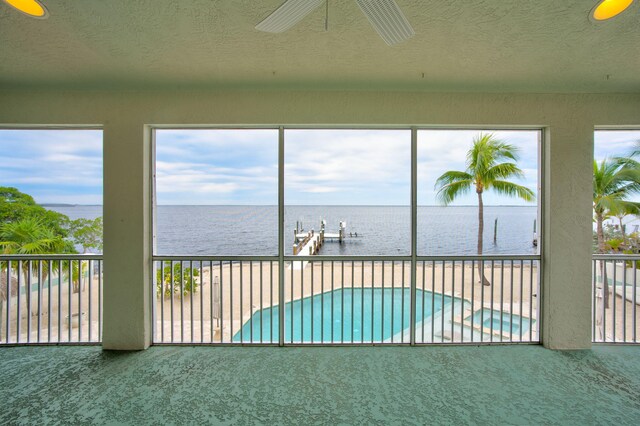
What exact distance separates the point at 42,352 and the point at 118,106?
7.99 ft

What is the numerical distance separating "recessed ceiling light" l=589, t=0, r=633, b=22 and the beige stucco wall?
1.15 m

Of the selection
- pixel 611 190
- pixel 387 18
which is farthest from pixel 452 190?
pixel 387 18

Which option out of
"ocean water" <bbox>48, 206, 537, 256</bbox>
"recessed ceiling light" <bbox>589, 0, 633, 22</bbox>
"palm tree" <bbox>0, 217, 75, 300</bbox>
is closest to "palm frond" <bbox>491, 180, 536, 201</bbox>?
"ocean water" <bbox>48, 206, 537, 256</bbox>

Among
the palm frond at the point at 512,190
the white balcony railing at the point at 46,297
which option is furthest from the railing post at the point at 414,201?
the white balcony railing at the point at 46,297

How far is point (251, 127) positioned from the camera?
296cm

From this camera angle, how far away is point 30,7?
62.2 inches

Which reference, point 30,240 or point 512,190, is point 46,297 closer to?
point 30,240

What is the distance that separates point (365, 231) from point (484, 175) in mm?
1369

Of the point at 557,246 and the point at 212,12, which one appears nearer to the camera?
the point at 212,12

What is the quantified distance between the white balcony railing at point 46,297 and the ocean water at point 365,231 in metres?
0.53

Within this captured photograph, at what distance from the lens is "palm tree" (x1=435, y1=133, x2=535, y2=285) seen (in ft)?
9.86

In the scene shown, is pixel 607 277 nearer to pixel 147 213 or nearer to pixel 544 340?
pixel 544 340

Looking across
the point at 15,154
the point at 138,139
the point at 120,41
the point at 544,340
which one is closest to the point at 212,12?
the point at 120,41

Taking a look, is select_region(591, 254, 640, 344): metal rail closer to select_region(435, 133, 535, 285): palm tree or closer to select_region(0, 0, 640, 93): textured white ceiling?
select_region(435, 133, 535, 285): palm tree
